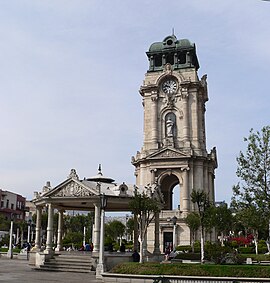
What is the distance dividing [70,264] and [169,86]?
1824 inches

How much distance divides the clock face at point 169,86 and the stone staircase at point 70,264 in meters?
44.0

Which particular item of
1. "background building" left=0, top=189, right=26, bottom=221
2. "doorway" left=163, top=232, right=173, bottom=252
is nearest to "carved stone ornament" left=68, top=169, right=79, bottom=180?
"doorway" left=163, top=232, right=173, bottom=252

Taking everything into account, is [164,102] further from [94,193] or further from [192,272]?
[192,272]

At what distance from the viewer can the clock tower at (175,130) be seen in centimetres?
6531

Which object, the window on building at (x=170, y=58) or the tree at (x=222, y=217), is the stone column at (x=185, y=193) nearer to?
the tree at (x=222, y=217)

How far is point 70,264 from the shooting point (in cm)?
3036

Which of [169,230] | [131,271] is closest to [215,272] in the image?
[131,271]

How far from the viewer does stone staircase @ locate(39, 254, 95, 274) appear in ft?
96.3

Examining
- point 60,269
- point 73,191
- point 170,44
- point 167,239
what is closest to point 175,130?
point 170,44

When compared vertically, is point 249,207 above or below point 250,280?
above

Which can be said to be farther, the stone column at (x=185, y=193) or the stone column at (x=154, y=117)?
the stone column at (x=154, y=117)

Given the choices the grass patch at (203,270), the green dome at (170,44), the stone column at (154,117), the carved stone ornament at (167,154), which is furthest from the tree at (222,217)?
the green dome at (170,44)

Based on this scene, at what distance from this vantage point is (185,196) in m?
64.1

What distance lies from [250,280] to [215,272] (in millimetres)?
2188
